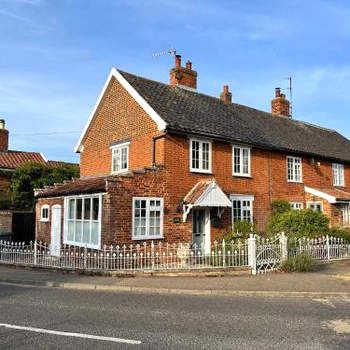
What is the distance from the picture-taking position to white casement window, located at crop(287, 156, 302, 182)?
895 inches

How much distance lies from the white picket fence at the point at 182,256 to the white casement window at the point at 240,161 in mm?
5391

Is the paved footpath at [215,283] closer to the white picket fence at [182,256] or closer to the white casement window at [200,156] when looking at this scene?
the white picket fence at [182,256]

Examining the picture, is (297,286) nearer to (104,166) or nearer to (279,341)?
(279,341)

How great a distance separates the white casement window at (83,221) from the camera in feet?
50.7

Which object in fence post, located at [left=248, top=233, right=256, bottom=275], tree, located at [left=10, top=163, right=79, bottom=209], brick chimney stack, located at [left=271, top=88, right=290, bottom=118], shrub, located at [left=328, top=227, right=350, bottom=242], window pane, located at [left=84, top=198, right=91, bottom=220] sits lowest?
fence post, located at [left=248, top=233, right=256, bottom=275]

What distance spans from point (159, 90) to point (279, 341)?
15959 millimetres

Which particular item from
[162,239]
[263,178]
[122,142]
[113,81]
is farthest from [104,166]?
[263,178]

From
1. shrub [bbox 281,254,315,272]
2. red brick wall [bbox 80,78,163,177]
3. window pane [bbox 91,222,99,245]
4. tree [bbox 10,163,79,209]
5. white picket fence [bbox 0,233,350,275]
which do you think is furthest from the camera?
tree [bbox 10,163,79,209]

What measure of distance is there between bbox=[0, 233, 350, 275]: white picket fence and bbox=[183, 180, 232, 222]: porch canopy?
1802 millimetres

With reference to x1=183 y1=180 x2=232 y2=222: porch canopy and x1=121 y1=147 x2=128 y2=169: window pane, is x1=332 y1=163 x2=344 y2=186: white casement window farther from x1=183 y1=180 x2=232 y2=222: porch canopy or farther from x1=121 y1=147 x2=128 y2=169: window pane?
x1=121 y1=147 x2=128 y2=169: window pane

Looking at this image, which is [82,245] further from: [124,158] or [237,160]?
[237,160]

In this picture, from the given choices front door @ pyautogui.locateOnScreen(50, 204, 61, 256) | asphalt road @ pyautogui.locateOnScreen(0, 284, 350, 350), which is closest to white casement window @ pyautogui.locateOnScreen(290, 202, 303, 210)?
front door @ pyautogui.locateOnScreen(50, 204, 61, 256)

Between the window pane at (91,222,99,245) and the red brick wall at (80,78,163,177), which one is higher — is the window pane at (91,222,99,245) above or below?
below

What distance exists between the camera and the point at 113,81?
2061 cm
